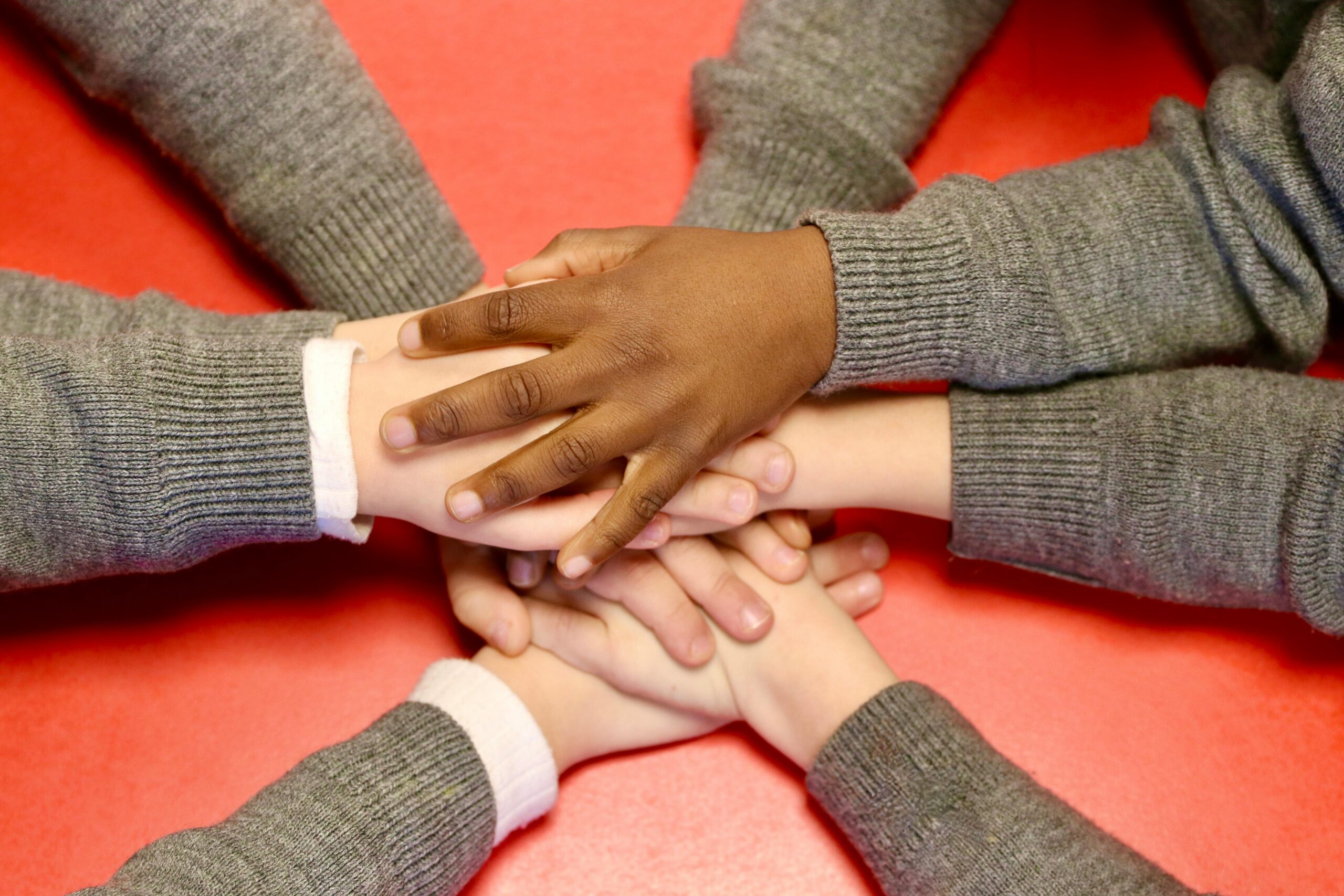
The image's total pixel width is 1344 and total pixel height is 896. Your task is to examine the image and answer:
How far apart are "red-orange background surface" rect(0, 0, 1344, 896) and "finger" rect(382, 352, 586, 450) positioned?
0.82 ft

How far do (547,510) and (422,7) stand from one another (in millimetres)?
539

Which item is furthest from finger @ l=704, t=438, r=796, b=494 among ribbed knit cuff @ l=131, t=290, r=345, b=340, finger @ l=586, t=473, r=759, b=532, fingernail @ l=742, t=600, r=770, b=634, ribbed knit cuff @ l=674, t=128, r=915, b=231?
ribbed knit cuff @ l=131, t=290, r=345, b=340

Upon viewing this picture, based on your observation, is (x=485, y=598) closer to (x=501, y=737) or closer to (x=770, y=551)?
(x=501, y=737)

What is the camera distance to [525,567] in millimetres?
875

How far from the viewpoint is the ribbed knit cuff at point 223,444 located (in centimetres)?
73

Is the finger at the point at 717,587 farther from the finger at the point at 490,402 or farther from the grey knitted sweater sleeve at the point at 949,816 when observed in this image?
the finger at the point at 490,402

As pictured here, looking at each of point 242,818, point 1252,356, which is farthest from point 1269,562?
point 242,818

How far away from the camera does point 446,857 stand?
0.79 meters

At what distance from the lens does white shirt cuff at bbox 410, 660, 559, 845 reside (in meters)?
0.83

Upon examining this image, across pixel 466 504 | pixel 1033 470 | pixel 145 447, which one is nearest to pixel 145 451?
pixel 145 447

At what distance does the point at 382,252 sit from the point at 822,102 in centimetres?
40

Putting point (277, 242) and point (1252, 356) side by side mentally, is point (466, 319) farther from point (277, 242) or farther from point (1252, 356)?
point (1252, 356)

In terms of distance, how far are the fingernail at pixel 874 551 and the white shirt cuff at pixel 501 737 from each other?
32 centimetres

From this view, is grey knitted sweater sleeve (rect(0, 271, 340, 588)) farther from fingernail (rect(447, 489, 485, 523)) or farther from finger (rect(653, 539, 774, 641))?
finger (rect(653, 539, 774, 641))
